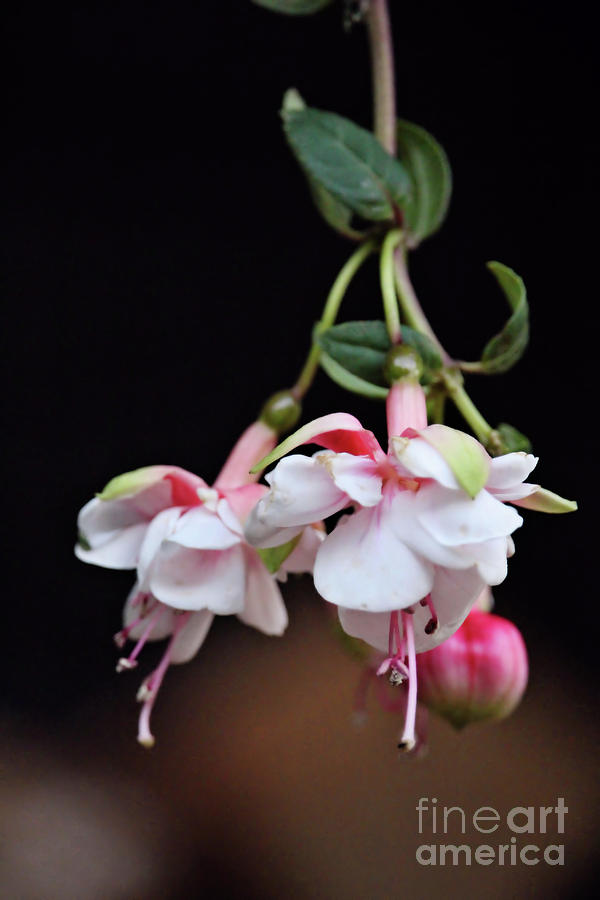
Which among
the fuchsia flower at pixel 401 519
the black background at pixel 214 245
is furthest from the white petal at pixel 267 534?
the black background at pixel 214 245

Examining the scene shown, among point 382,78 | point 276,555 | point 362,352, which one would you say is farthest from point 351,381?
point 382,78

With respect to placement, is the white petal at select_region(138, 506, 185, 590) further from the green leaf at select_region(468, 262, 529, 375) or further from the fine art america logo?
the fine art america logo

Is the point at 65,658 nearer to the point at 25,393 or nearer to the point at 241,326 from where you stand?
the point at 25,393

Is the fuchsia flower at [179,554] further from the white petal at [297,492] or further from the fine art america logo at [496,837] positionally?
the fine art america logo at [496,837]

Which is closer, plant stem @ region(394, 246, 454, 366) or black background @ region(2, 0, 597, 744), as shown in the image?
plant stem @ region(394, 246, 454, 366)

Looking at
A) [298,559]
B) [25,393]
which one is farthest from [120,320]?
[298,559]

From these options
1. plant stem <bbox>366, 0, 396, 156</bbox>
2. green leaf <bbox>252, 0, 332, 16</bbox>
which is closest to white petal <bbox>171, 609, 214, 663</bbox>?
plant stem <bbox>366, 0, 396, 156</bbox>
